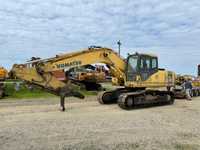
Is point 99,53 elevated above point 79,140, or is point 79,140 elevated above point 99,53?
point 99,53

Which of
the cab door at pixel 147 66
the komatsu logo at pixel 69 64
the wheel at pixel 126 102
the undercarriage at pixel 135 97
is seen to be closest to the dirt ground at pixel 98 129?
the wheel at pixel 126 102

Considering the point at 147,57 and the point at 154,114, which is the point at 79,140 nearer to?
the point at 154,114

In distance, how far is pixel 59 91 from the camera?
16.9m

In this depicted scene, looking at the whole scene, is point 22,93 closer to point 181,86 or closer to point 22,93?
point 22,93

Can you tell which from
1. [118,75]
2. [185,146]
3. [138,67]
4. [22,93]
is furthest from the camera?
[22,93]

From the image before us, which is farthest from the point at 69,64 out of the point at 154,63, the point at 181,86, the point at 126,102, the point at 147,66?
the point at 181,86

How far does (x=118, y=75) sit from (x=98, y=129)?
7.96 metres

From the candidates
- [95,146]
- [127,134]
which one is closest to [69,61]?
[127,134]

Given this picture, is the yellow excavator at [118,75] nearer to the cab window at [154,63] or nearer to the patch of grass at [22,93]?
the cab window at [154,63]

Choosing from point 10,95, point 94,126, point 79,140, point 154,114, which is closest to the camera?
point 79,140

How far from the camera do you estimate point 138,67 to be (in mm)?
19781

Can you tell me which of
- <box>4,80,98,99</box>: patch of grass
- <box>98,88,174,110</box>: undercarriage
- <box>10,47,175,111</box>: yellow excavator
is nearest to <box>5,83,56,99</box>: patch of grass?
<box>4,80,98,99</box>: patch of grass

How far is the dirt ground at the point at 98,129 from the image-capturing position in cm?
988

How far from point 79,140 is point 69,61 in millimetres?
7625
